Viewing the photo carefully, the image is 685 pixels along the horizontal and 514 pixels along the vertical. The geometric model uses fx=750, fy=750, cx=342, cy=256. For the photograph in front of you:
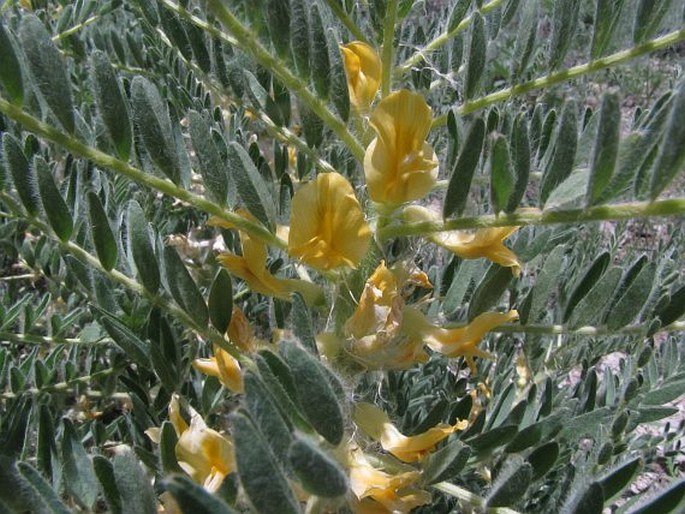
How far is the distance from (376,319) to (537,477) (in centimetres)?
38

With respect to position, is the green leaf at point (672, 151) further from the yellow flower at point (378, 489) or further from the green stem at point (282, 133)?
the green stem at point (282, 133)

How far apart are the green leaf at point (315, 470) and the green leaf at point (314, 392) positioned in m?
0.08

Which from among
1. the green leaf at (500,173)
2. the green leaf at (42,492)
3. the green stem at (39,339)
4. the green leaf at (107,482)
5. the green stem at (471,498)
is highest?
the green leaf at (500,173)

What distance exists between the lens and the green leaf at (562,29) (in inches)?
42.8

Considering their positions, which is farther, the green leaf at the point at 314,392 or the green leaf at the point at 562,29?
the green leaf at the point at 562,29

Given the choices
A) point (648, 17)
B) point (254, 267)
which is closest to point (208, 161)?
point (254, 267)

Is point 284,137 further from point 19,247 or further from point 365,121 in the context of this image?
point 19,247

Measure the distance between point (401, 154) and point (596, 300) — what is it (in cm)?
38

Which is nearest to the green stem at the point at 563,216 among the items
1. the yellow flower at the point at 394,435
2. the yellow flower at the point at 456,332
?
the yellow flower at the point at 456,332

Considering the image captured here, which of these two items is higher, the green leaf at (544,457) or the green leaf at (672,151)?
the green leaf at (672,151)

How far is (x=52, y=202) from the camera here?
98cm

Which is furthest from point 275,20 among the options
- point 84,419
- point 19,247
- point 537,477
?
point 84,419

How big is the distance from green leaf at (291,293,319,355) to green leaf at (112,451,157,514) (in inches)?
9.2

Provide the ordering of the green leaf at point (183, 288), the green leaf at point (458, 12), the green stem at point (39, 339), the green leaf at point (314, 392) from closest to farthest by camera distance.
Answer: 1. the green leaf at point (314, 392)
2. the green leaf at point (183, 288)
3. the green leaf at point (458, 12)
4. the green stem at point (39, 339)
